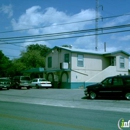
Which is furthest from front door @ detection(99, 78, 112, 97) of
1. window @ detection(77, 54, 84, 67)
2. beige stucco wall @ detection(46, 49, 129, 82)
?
window @ detection(77, 54, 84, 67)

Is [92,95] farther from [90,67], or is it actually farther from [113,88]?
[90,67]

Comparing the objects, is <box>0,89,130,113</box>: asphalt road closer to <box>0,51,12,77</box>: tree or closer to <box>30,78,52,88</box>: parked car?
<box>30,78,52,88</box>: parked car

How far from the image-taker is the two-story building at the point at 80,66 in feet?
116

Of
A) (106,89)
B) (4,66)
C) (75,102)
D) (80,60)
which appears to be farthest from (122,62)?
(4,66)

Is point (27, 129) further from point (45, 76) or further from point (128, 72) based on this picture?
point (128, 72)

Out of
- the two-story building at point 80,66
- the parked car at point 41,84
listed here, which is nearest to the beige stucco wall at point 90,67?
the two-story building at point 80,66

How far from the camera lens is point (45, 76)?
4009 centimetres

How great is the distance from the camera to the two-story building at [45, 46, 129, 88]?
35.2 metres

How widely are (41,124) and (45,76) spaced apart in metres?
31.1

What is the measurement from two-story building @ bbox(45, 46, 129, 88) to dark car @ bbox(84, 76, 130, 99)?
13.9m

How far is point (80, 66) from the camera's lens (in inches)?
1427

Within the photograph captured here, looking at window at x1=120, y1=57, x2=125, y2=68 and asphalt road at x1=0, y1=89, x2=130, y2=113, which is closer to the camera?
asphalt road at x1=0, y1=89, x2=130, y2=113

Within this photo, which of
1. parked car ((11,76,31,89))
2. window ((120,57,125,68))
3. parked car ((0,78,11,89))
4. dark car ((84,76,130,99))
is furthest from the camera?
window ((120,57,125,68))

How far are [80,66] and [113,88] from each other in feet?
53.9
